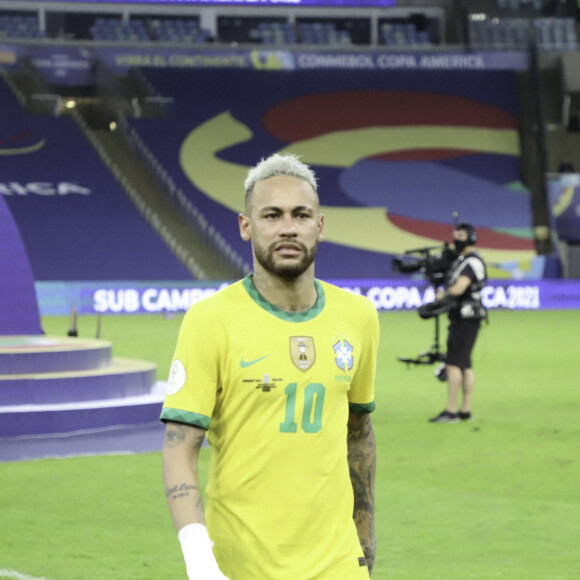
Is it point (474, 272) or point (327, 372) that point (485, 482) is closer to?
point (474, 272)

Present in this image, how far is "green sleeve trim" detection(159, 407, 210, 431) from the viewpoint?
3.54 meters

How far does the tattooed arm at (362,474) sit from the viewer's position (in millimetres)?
4070

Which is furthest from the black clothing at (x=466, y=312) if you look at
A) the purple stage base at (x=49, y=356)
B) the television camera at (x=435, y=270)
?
the purple stage base at (x=49, y=356)

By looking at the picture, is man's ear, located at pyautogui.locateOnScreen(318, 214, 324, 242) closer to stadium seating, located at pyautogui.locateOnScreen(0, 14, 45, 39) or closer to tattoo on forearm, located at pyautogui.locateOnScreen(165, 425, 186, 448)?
tattoo on forearm, located at pyautogui.locateOnScreen(165, 425, 186, 448)

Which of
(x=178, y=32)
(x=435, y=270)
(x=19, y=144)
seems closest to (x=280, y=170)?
(x=435, y=270)

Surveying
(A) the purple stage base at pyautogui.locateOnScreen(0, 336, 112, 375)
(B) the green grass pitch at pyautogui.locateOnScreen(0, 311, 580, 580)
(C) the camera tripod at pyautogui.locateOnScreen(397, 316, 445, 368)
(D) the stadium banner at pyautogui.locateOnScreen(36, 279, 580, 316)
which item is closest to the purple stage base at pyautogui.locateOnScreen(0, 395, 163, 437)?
(A) the purple stage base at pyautogui.locateOnScreen(0, 336, 112, 375)

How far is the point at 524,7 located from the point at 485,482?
3770 cm

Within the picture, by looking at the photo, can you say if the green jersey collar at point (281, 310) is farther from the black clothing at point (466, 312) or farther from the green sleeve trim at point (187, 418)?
the black clothing at point (466, 312)

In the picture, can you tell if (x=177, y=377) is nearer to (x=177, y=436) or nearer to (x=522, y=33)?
(x=177, y=436)

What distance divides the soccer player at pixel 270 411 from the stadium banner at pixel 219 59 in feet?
122

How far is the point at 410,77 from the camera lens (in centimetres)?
4353

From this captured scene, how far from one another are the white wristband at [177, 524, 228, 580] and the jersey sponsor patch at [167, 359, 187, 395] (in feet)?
1.39

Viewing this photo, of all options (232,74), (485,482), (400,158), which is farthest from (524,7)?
(485,482)

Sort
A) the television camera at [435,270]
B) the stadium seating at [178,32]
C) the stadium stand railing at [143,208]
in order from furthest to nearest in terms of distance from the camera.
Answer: the stadium seating at [178,32]
the stadium stand railing at [143,208]
the television camera at [435,270]
